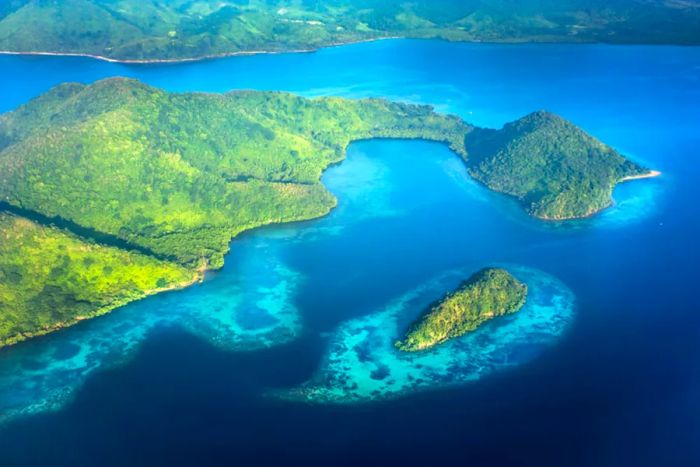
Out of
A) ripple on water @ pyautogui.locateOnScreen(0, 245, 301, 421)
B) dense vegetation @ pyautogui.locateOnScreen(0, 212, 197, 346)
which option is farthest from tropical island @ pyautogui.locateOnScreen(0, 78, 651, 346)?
ripple on water @ pyautogui.locateOnScreen(0, 245, 301, 421)

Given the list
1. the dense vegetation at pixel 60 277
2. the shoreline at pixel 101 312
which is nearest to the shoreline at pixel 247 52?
the dense vegetation at pixel 60 277

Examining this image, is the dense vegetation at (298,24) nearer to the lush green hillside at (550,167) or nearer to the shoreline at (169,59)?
the shoreline at (169,59)

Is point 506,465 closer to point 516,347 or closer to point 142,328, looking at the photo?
point 516,347

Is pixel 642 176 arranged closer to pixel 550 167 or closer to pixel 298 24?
pixel 550 167

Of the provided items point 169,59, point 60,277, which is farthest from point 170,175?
point 169,59

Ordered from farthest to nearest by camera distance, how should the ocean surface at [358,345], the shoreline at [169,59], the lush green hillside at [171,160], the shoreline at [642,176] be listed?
the shoreline at [169,59] → the shoreline at [642,176] → the lush green hillside at [171,160] → the ocean surface at [358,345]

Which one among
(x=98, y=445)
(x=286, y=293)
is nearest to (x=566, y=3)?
(x=286, y=293)

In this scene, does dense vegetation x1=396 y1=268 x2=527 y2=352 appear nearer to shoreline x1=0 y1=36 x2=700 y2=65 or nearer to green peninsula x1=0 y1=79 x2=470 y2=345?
green peninsula x1=0 y1=79 x2=470 y2=345
